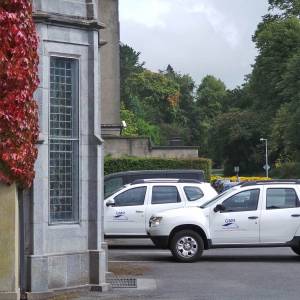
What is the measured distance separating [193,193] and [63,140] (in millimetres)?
9862

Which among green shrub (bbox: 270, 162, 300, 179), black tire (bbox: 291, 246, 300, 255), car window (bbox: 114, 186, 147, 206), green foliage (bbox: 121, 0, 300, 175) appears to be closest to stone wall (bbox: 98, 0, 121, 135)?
green foliage (bbox: 121, 0, 300, 175)

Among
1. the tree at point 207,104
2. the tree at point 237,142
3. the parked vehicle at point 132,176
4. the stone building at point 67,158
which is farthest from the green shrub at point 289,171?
the stone building at point 67,158

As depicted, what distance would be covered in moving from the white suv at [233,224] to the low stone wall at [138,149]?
23619mm

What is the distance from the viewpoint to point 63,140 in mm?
12594

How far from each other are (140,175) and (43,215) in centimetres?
1447

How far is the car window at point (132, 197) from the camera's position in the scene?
70.0 feet

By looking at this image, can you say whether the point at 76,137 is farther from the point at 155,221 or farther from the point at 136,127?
the point at 136,127

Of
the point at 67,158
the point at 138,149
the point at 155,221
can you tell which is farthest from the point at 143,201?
the point at 138,149

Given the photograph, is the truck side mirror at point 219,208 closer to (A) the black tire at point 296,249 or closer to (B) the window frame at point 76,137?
(A) the black tire at point 296,249

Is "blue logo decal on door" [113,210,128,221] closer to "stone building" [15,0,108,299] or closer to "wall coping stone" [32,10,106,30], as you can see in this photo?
"stone building" [15,0,108,299]

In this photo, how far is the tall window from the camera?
12445 mm

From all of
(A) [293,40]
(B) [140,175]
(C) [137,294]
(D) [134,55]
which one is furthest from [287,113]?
(D) [134,55]

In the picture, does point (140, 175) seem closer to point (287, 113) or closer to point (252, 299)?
point (252, 299)

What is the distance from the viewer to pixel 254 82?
69812mm
